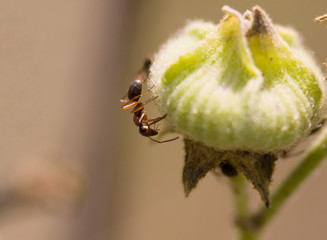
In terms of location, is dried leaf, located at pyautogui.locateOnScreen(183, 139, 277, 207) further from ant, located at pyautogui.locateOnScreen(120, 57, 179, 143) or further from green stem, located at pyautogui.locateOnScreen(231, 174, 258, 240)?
green stem, located at pyautogui.locateOnScreen(231, 174, 258, 240)

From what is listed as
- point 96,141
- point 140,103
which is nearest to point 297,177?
point 140,103

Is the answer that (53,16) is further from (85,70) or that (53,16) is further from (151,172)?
(85,70)

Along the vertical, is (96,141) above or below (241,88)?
above

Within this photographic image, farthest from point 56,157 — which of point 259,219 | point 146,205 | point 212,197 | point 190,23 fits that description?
point 212,197

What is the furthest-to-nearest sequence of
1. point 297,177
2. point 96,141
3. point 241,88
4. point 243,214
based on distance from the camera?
point 96,141, point 243,214, point 297,177, point 241,88

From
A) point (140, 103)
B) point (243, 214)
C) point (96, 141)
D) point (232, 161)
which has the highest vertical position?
point (96, 141)

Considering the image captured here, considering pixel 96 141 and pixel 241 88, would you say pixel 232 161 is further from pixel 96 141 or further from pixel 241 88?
pixel 96 141

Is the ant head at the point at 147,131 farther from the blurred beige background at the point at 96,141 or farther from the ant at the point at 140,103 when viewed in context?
the blurred beige background at the point at 96,141
